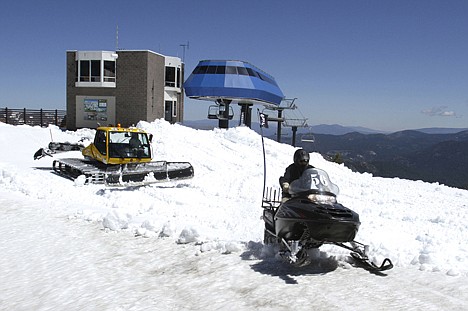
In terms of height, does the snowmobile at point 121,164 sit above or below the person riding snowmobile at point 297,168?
below

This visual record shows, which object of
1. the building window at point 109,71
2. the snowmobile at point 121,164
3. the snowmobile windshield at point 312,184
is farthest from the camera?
the building window at point 109,71

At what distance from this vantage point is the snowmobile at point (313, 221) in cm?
609

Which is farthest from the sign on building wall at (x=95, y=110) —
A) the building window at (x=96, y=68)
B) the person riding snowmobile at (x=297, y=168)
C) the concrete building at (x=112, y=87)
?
the person riding snowmobile at (x=297, y=168)

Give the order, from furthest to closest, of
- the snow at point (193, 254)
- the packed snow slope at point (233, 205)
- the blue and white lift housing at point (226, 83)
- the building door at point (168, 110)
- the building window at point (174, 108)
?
the building window at point (174, 108)
the building door at point (168, 110)
the blue and white lift housing at point (226, 83)
the packed snow slope at point (233, 205)
the snow at point (193, 254)

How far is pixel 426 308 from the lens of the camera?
510 cm

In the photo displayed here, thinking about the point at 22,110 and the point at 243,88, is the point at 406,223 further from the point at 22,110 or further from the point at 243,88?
the point at 22,110

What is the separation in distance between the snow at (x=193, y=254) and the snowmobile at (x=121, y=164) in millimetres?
460

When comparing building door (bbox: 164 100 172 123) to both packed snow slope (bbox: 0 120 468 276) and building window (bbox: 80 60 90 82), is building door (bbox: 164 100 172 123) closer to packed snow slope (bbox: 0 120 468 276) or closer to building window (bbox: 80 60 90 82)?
building window (bbox: 80 60 90 82)

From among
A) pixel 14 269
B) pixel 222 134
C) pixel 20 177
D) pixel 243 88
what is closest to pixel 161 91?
pixel 243 88

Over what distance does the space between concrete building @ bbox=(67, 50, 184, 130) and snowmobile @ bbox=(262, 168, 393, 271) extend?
34.0 m

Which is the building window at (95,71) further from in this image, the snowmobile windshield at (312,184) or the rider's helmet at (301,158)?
the snowmobile windshield at (312,184)

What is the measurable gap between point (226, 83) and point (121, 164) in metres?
27.7

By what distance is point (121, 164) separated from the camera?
50.9 feet

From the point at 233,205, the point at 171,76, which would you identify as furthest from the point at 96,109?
the point at 233,205
